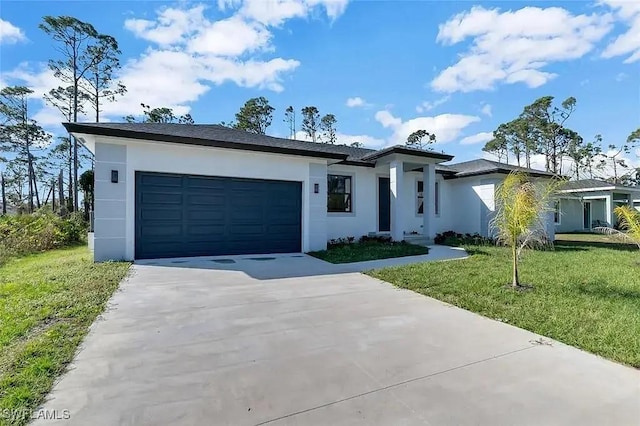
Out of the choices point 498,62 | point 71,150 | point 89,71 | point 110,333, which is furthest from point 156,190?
point 71,150

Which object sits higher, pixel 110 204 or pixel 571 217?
pixel 110 204

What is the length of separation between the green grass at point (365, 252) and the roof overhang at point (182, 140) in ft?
10.0

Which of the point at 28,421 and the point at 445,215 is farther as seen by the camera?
the point at 445,215

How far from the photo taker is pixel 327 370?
9.48 feet

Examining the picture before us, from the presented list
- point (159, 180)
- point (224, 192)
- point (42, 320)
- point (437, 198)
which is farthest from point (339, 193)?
point (42, 320)

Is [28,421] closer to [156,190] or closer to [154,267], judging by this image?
[154,267]

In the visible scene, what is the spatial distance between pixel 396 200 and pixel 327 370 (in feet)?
32.4

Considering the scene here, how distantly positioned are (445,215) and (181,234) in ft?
38.5

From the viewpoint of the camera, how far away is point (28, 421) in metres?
2.12

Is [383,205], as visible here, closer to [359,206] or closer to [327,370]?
[359,206]

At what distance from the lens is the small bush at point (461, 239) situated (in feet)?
42.5

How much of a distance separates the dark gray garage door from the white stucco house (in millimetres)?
26

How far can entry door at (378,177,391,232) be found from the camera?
13.9m

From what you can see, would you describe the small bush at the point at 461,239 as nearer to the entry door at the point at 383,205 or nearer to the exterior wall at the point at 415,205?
the exterior wall at the point at 415,205
